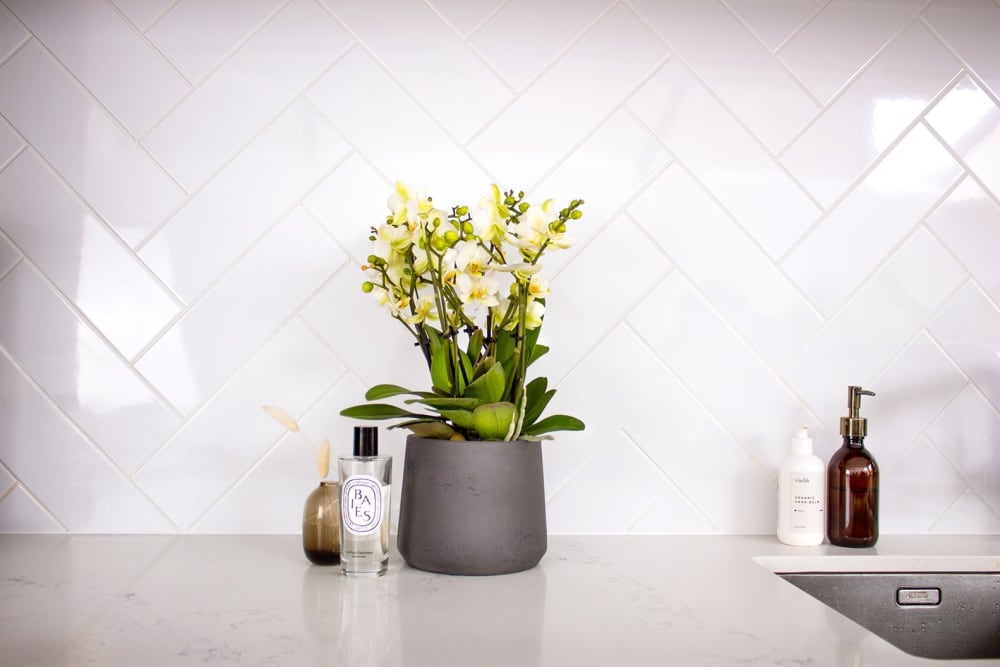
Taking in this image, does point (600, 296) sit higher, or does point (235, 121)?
point (235, 121)

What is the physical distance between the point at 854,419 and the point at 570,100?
0.63 meters

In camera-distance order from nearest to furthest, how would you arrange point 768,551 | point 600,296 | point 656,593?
point 656,593
point 768,551
point 600,296

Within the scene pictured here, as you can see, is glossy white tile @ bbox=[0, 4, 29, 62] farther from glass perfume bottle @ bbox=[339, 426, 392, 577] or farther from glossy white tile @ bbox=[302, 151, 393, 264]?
glass perfume bottle @ bbox=[339, 426, 392, 577]

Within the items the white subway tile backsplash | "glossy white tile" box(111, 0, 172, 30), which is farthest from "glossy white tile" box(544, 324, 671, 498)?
"glossy white tile" box(111, 0, 172, 30)

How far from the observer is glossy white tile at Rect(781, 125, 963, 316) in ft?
4.04

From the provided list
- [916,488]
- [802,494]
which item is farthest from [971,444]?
[802,494]

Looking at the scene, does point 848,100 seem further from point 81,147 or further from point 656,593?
point 81,147

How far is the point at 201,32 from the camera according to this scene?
118 centimetres

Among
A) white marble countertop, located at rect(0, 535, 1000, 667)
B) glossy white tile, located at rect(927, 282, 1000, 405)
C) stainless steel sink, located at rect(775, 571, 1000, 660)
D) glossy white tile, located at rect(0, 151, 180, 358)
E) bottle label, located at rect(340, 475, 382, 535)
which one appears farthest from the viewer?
glossy white tile, located at rect(927, 282, 1000, 405)

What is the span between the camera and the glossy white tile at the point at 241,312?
3.77ft

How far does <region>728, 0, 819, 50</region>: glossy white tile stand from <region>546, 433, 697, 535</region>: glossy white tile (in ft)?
2.19

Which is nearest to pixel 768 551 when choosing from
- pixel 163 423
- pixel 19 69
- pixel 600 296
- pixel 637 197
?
pixel 600 296

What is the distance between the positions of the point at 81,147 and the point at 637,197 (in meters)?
0.82

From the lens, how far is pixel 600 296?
1.20 meters
